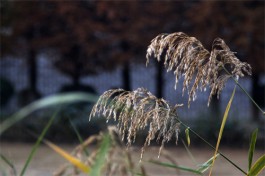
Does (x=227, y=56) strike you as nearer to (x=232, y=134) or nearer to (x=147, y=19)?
(x=232, y=134)

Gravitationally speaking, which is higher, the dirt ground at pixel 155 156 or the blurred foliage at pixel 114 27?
the blurred foliage at pixel 114 27

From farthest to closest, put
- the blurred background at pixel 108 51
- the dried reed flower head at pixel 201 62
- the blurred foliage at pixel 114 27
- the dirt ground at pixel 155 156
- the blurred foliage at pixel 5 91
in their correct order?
the blurred foliage at pixel 5 91
the blurred foliage at pixel 114 27
the blurred background at pixel 108 51
the dirt ground at pixel 155 156
the dried reed flower head at pixel 201 62

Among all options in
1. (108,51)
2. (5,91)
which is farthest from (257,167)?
(5,91)

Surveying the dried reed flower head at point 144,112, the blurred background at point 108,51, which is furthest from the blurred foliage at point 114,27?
the dried reed flower head at point 144,112

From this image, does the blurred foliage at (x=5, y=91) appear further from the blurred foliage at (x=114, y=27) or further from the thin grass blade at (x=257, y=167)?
the thin grass blade at (x=257, y=167)

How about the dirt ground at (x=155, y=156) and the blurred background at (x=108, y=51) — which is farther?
the blurred background at (x=108, y=51)

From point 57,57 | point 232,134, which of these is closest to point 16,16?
point 57,57

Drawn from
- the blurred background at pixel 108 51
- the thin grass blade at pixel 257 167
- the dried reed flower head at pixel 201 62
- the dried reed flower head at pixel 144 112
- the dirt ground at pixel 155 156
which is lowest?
the dirt ground at pixel 155 156

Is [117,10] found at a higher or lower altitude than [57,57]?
higher
